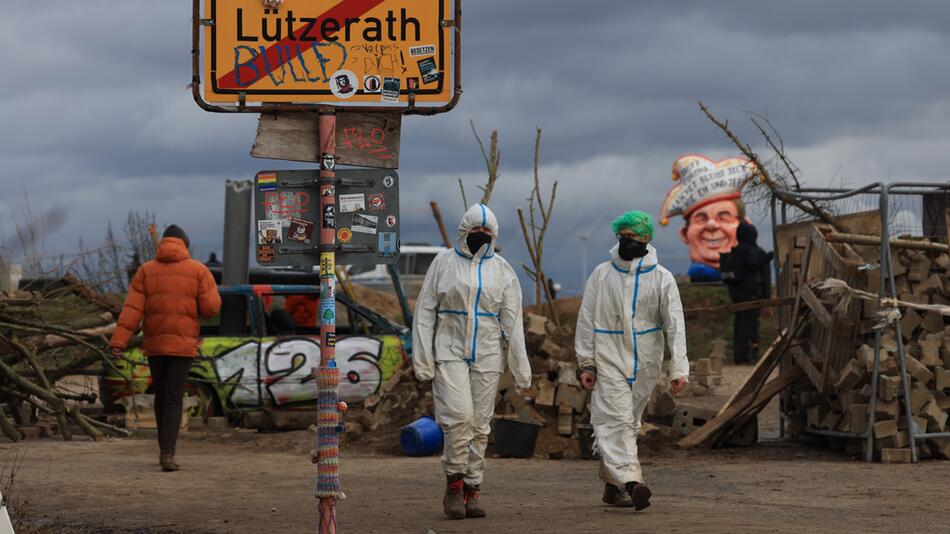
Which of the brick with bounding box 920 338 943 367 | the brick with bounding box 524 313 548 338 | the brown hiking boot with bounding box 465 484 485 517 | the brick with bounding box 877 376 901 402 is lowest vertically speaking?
the brown hiking boot with bounding box 465 484 485 517

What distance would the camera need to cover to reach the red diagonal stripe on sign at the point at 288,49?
7.39m

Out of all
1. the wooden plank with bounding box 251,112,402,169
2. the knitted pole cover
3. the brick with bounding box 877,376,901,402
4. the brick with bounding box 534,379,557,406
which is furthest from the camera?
the brick with bounding box 534,379,557,406

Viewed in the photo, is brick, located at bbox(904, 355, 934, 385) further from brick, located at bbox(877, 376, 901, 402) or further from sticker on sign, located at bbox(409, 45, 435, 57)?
sticker on sign, located at bbox(409, 45, 435, 57)

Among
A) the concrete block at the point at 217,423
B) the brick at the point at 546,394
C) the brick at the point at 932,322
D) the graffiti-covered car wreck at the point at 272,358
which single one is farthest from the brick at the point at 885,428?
the concrete block at the point at 217,423

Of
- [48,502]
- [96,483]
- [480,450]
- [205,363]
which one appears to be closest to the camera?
[480,450]

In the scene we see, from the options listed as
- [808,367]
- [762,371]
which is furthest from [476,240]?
[762,371]

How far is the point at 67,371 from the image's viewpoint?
14.5 metres

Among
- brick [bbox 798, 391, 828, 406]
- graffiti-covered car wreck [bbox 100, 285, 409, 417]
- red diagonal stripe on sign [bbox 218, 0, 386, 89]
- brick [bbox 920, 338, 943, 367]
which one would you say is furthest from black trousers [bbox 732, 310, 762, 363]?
red diagonal stripe on sign [bbox 218, 0, 386, 89]

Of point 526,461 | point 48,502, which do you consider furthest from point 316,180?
point 526,461

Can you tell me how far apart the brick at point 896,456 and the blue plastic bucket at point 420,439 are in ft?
13.7

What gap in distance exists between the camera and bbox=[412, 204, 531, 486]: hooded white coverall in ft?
30.3

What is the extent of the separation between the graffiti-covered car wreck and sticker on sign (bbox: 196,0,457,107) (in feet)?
27.7

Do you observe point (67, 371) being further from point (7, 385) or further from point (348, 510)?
point (348, 510)

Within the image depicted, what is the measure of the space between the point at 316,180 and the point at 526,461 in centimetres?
652
